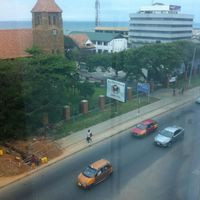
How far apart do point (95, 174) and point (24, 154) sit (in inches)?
77.1

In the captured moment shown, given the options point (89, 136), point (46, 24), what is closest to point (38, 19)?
point (46, 24)

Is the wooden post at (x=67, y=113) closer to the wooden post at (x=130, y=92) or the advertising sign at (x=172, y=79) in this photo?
the wooden post at (x=130, y=92)

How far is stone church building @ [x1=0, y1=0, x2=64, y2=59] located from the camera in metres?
11.9

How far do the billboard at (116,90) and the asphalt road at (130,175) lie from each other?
7.32 feet

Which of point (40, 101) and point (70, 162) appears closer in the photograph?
point (70, 162)

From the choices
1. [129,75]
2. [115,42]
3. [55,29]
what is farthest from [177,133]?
[115,42]

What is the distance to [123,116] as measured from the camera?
9281 mm

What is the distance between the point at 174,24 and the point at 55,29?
214 inches

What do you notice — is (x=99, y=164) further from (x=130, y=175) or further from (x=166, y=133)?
(x=166, y=133)

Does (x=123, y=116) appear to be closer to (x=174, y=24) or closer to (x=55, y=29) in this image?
(x=55, y=29)

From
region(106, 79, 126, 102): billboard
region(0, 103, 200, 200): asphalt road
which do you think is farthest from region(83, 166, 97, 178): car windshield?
region(106, 79, 126, 102): billboard

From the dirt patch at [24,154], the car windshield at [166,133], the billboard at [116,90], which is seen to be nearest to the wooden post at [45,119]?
the dirt patch at [24,154]

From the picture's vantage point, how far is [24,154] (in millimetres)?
6848

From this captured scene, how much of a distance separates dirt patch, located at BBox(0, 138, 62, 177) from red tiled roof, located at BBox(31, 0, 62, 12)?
702cm
